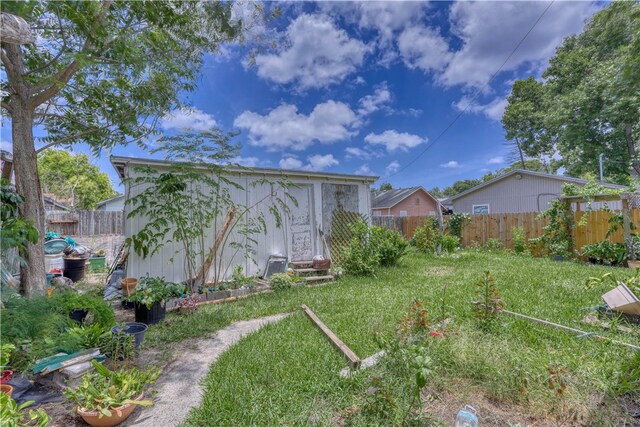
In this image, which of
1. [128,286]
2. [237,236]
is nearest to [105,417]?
[128,286]

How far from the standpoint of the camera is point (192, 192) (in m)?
5.29

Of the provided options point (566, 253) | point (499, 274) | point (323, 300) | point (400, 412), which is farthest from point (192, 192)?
point (566, 253)

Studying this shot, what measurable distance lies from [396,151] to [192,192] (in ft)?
57.0

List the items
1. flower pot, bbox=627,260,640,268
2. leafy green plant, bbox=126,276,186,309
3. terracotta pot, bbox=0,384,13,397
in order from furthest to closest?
flower pot, bbox=627,260,640,268
leafy green plant, bbox=126,276,186,309
terracotta pot, bbox=0,384,13,397

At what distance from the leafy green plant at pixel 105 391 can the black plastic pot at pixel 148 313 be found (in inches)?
62.6

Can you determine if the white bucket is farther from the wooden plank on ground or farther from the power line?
the power line

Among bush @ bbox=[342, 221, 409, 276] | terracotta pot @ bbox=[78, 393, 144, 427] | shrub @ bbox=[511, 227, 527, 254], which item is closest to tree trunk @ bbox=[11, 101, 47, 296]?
terracotta pot @ bbox=[78, 393, 144, 427]

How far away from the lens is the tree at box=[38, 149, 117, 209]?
17.4 metres

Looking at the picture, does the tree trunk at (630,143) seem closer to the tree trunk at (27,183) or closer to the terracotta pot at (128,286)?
the terracotta pot at (128,286)

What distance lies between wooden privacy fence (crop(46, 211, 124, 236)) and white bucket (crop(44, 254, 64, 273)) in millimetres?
3991

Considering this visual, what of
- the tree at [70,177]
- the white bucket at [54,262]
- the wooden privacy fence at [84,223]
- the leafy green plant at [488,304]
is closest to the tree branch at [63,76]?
the white bucket at [54,262]

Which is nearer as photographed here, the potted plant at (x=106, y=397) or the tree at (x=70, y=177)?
the potted plant at (x=106, y=397)

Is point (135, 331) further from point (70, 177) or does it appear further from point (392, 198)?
point (70, 177)

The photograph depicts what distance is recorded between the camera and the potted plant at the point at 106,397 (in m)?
1.86
